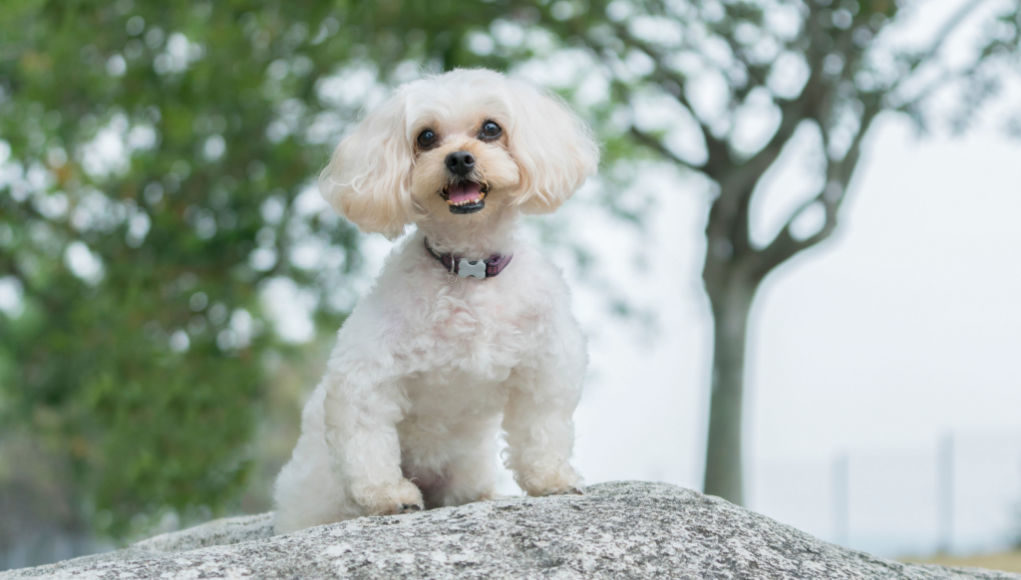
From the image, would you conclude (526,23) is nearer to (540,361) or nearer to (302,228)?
(302,228)

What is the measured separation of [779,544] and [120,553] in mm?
2639

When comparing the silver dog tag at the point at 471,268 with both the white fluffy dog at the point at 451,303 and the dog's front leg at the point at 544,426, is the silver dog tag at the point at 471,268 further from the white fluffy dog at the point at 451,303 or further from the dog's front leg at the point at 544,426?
the dog's front leg at the point at 544,426

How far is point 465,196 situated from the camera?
143 inches

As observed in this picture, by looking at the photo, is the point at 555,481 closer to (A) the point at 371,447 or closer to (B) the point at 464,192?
(A) the point at 371,447

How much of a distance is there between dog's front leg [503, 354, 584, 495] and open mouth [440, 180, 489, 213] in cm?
63

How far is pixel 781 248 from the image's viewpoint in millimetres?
11062

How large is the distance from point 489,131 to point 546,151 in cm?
22

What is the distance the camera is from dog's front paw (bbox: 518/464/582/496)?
3.89 metres

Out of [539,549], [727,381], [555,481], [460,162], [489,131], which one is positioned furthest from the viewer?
[727,381]

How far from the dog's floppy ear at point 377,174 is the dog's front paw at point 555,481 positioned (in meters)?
1.01

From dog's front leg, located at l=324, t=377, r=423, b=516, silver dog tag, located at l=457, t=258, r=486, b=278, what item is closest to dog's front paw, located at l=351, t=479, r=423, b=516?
dog's front leg, located at l=324, t=377, r=423, b=516

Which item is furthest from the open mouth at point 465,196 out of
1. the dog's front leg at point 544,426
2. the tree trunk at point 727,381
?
the tree trunk at point 727,381

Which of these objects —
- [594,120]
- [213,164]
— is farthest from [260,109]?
[594,120]

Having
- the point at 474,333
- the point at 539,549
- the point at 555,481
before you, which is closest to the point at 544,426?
the point at 555,481
